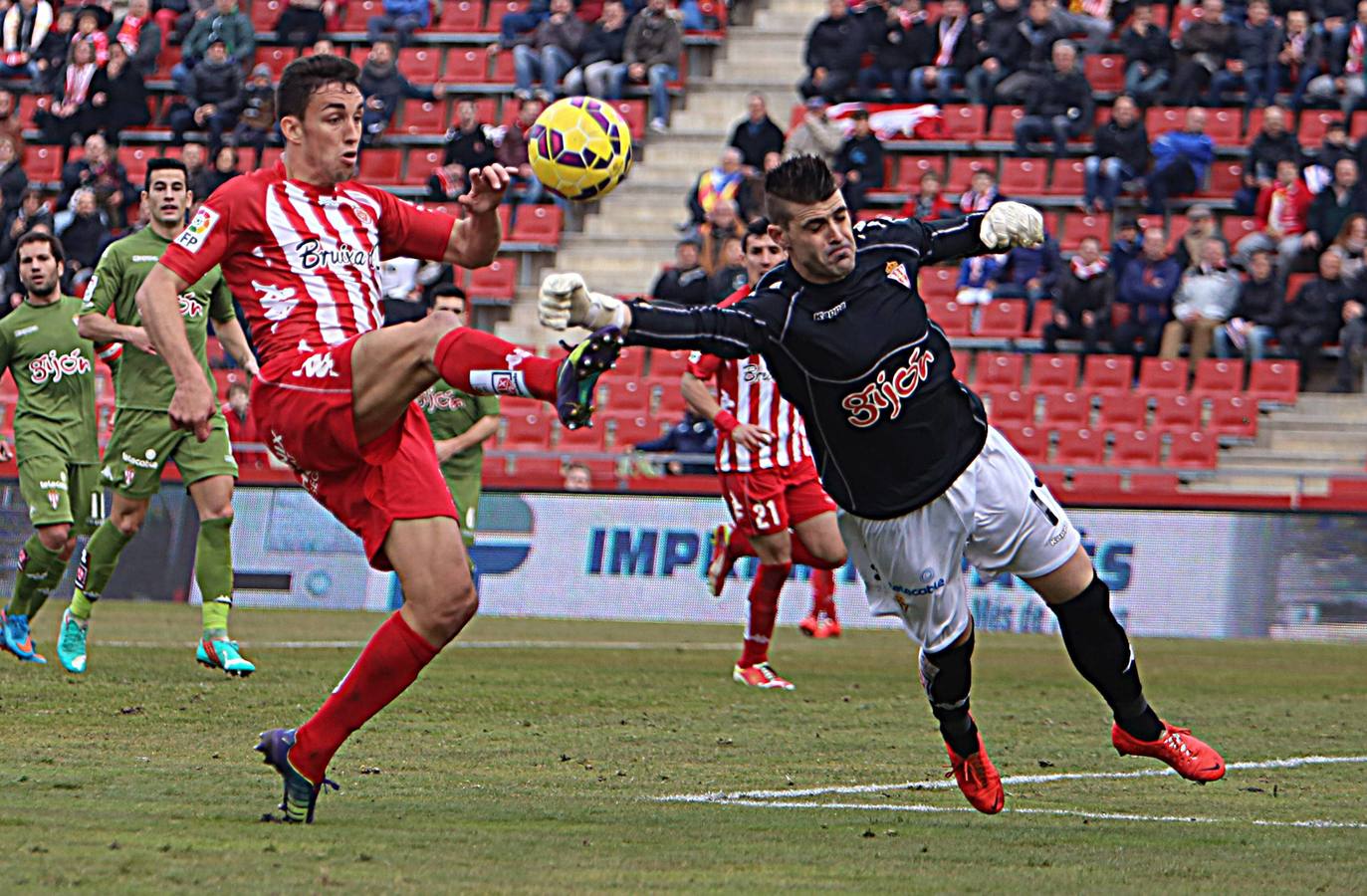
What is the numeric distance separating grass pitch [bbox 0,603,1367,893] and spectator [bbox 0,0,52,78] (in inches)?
733

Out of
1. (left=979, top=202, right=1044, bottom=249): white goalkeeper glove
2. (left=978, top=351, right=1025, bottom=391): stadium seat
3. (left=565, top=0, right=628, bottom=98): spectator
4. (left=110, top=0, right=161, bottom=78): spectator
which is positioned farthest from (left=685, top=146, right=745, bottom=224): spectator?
(left=979, top=202, right=1044, bottom=249): white goalkeeper glove

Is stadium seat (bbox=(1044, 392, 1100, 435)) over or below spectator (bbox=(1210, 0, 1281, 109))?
below

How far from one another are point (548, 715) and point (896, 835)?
3.97 m

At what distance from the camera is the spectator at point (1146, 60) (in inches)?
933

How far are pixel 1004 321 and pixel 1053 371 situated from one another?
993mm

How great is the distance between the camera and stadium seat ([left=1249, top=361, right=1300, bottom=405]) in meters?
21.0

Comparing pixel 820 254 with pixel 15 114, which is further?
pixel 15 114

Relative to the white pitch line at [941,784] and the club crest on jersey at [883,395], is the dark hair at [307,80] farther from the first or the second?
the white pitch line at [941,784]

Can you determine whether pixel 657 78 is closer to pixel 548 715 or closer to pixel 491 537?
pixel 491 537

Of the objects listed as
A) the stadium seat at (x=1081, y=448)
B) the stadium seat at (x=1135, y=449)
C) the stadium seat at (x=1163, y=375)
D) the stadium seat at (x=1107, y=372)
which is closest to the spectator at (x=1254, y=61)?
the stadium seat at (x=1163, y=375)

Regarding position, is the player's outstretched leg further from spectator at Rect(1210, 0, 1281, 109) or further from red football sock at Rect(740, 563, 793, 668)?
spectator at Rect(1210, 0, 1281, 109)

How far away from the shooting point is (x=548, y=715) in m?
9.90

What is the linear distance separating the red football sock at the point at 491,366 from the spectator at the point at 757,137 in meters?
18.4

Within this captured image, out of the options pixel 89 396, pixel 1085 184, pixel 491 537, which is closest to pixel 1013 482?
pixel 89 396
